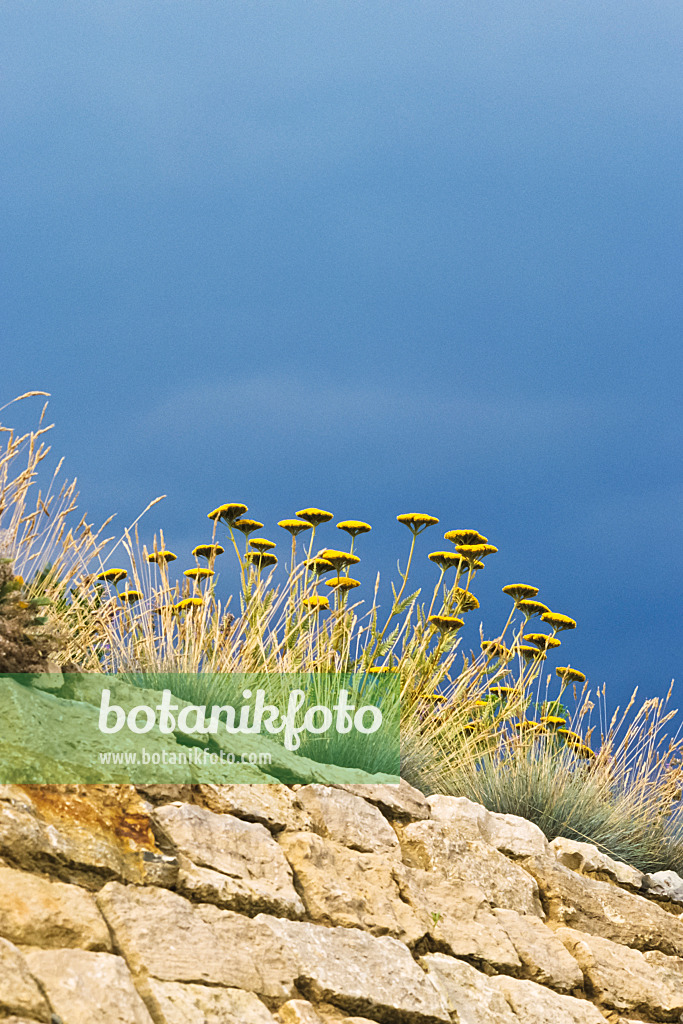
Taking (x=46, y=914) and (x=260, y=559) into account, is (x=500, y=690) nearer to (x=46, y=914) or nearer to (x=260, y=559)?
(x=260, y=559)

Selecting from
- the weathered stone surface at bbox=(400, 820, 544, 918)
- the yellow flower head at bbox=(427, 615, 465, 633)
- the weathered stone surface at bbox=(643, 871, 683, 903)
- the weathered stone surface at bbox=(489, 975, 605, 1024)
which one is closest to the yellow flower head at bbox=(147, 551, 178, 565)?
the yellow flower head at bbox=(427, 615, 465, 633)

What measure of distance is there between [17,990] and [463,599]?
393 cm

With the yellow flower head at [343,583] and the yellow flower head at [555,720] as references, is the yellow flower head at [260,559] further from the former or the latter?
the yellow flower head at [555,720]

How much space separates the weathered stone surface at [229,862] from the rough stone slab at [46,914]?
0.42 metres

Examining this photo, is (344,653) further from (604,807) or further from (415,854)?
(604,807)

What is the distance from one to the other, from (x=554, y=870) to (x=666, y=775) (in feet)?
5.62

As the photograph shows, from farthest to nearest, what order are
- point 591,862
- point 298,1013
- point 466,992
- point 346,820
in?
point 591,862 < point 346,820 < point 466,992 < point 298,1013

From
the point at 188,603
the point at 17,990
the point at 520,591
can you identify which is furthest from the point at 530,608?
the point at 17,990

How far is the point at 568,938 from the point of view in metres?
4.35

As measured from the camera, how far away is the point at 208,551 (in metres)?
5.56

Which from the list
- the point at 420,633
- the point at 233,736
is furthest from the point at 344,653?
the point at 233,736

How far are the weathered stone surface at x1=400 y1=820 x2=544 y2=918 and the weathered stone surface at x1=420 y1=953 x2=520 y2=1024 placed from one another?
0.45m

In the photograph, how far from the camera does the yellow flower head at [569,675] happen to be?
634 centimetres

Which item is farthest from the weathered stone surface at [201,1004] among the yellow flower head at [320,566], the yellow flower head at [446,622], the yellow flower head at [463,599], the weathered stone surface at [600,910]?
the yellow flower head at [463,599]
